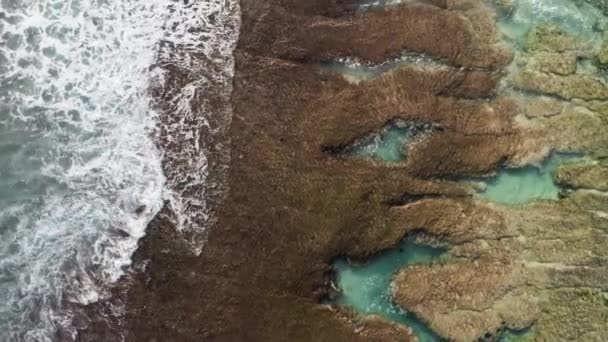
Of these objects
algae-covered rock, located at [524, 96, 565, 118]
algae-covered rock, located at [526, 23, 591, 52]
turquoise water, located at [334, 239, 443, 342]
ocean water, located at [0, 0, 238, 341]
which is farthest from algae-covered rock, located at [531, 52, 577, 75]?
ocean water, located at [0, 0, 238, 341]

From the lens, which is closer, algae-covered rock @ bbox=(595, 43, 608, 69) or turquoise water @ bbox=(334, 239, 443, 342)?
turquoise water @ bbox=(334, 239, 443, 342)

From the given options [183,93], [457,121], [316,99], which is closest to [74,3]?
[183,93]

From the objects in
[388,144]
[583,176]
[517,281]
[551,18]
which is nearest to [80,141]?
[388,144]

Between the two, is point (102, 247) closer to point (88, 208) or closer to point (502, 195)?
point (88, 208)

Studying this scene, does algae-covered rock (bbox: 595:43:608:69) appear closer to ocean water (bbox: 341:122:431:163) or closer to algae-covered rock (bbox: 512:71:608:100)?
algae-covered rock (bbox: 512:71:608:100)

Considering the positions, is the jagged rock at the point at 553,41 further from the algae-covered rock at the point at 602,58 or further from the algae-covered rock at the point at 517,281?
the algae-covered rock at the point at 517,281

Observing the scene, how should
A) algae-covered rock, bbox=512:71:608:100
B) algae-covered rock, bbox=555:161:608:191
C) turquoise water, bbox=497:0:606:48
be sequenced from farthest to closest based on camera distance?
turquoise water, bbox=497:0:606:48, algae-covered rock, bbox=512:71:608:100, algae-covered rock, bbox=555:161:608:191
